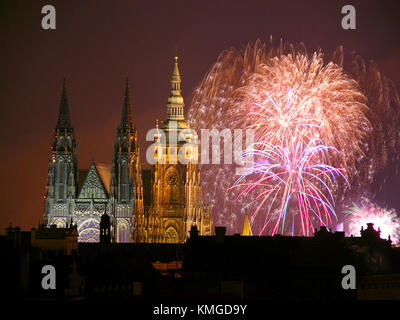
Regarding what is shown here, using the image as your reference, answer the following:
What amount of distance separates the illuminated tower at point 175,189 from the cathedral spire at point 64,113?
10.5 m

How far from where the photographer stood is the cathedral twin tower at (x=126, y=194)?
179 metres

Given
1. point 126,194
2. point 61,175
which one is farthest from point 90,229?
point 61,175

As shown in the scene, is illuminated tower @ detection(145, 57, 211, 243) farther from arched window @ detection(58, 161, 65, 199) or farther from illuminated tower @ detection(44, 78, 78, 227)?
arched window @ detection(58, 161, 65, 199)

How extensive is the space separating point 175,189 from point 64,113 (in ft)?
48.1

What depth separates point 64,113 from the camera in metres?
182

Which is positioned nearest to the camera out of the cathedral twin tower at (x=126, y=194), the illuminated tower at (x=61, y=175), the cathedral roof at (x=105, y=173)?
the cathedral twin tower at (x=126, y=194)

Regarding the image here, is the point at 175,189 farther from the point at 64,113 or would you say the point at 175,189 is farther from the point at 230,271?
the point at 230,271

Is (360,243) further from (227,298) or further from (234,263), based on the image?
(227,298)

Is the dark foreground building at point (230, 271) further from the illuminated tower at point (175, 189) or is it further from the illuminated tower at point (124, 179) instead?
the illuminated tower at point (175, 189)

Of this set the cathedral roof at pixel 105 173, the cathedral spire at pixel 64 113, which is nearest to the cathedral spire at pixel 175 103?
the cathedral roof at pixel 105 173

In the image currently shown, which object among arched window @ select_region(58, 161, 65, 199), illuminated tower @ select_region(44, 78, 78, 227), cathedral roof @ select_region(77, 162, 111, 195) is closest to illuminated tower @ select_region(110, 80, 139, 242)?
cathedral roof @ select_region(77, 162, 111, 195)

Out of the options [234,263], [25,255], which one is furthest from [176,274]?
[25,255]

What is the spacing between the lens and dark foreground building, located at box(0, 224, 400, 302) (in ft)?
339
